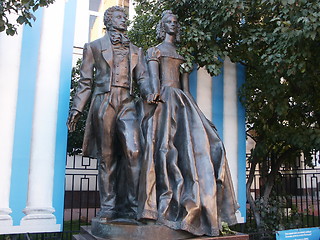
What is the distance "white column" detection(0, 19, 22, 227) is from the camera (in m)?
5.09

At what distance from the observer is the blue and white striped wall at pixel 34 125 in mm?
5176

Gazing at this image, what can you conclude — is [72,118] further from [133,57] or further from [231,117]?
[231,117]

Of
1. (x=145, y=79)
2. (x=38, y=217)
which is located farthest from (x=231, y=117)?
(x=38, y=217)

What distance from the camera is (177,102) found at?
13.3 ft

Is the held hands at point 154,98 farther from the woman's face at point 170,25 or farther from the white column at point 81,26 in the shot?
the white column at point 81,26

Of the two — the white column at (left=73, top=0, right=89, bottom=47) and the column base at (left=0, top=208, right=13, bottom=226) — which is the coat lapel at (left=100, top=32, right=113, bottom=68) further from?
the white column at (left=73, top=0, right=89, bottom=47)

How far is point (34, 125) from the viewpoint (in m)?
5.41

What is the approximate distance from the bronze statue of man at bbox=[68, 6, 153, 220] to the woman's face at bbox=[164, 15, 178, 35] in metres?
0.50

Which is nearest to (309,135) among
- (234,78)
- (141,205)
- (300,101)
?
(300,101)

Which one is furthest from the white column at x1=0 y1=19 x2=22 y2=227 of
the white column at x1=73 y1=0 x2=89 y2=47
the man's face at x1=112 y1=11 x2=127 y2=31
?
the white column at x1=73 y1=0 x2=89 y2=47

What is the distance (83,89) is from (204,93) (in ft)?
10.8

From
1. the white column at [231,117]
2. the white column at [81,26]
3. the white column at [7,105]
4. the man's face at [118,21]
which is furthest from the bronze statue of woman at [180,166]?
the white column at [81,26]

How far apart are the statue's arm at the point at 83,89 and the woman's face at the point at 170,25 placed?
3.21 feet

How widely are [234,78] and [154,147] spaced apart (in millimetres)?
3885
